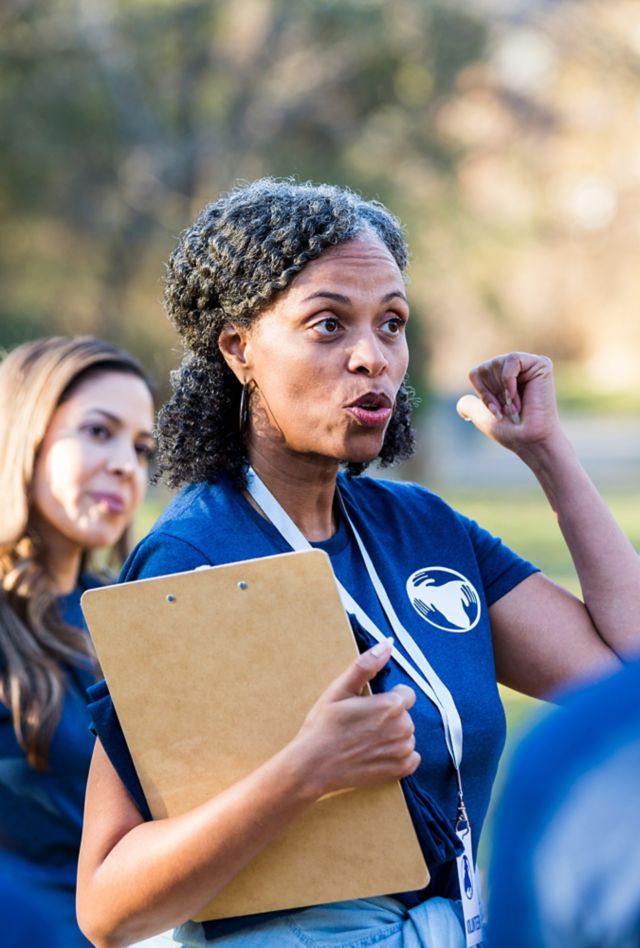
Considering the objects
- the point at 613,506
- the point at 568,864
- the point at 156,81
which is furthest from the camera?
the point at 156,81

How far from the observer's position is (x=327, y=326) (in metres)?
2.12

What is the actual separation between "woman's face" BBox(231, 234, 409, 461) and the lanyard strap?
0.11 metres

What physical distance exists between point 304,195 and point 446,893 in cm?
111

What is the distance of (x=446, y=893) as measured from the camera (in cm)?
202

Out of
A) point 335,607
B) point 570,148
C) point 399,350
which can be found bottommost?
point 335,607

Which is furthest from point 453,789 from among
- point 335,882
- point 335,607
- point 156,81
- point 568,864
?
point 156,81

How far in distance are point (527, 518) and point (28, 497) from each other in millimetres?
14778

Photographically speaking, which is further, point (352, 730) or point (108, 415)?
point (108, 415)

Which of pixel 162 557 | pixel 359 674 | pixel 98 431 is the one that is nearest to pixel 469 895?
pixel 359 674

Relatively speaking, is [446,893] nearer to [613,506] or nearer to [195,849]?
[195,849]

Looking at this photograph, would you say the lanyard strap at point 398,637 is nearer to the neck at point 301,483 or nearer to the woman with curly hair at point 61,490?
the neck at point 301,483

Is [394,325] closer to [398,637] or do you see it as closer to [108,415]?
[398,637]

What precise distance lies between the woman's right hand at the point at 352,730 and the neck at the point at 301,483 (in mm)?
483

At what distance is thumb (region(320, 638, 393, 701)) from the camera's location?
172 centimetres
